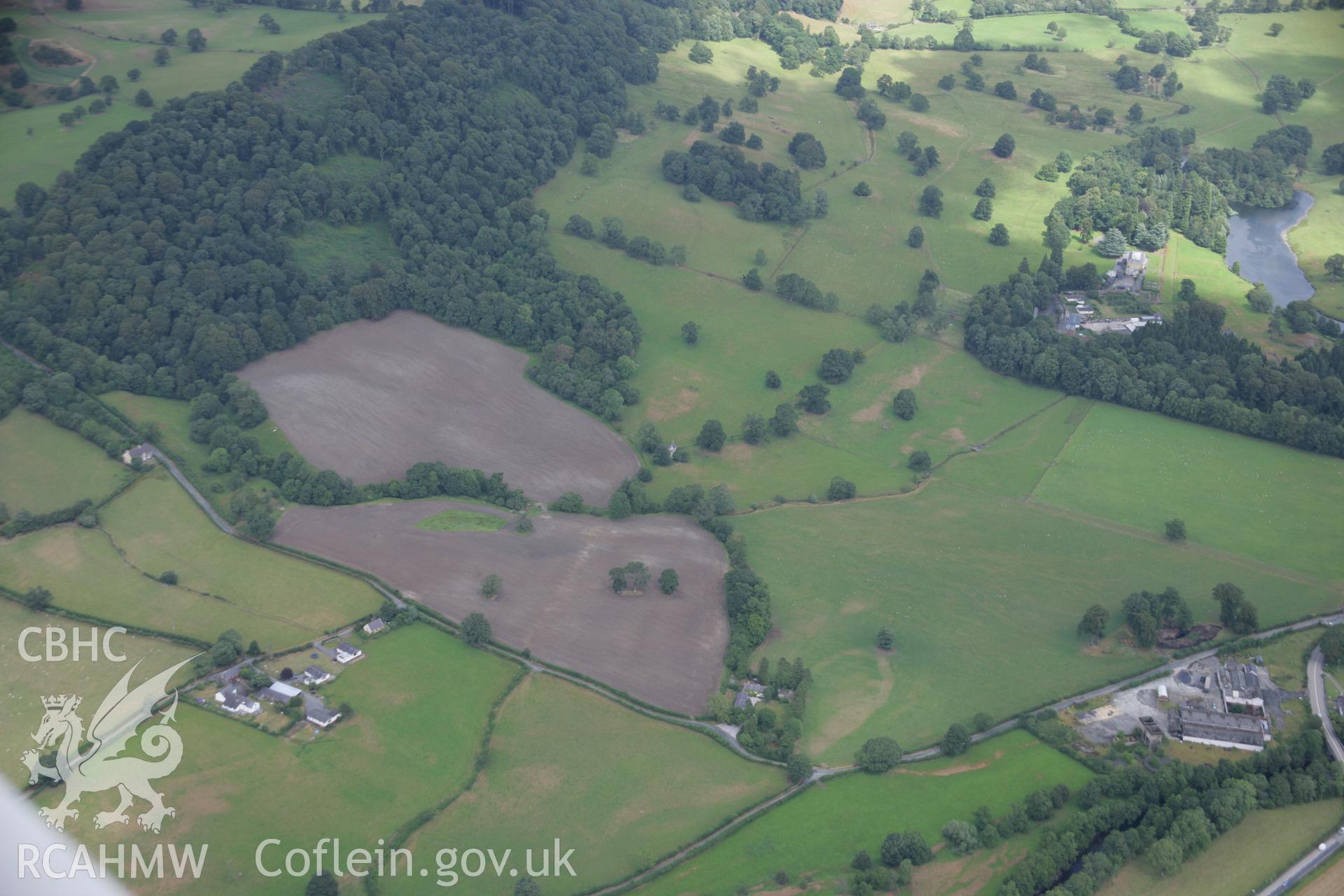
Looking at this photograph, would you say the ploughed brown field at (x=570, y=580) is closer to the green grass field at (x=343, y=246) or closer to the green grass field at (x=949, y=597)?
the green grass field at (x=949, y=597)

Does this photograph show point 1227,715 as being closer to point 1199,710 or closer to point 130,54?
point 1199,710

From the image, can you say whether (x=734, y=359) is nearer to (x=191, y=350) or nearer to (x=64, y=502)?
(x=191, y=350)

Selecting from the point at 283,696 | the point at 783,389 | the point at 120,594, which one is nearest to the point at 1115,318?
the point at 783,389

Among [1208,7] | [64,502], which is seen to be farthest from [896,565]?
[1208,7]

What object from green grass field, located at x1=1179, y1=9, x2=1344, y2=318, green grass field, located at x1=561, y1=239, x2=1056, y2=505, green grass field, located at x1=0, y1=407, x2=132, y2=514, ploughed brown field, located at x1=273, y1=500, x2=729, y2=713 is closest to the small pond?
green grass field, located at x1=1179, y1=9, x2=1344, y2=318

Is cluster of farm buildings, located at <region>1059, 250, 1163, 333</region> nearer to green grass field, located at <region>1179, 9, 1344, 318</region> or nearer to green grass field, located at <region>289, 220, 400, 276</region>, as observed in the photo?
green grass field, located at <region>1179, 9, 1344, 318</region>

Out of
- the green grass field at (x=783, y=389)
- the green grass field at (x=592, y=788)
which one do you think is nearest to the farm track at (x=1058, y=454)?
the green grass field at (x=783, y=389)
